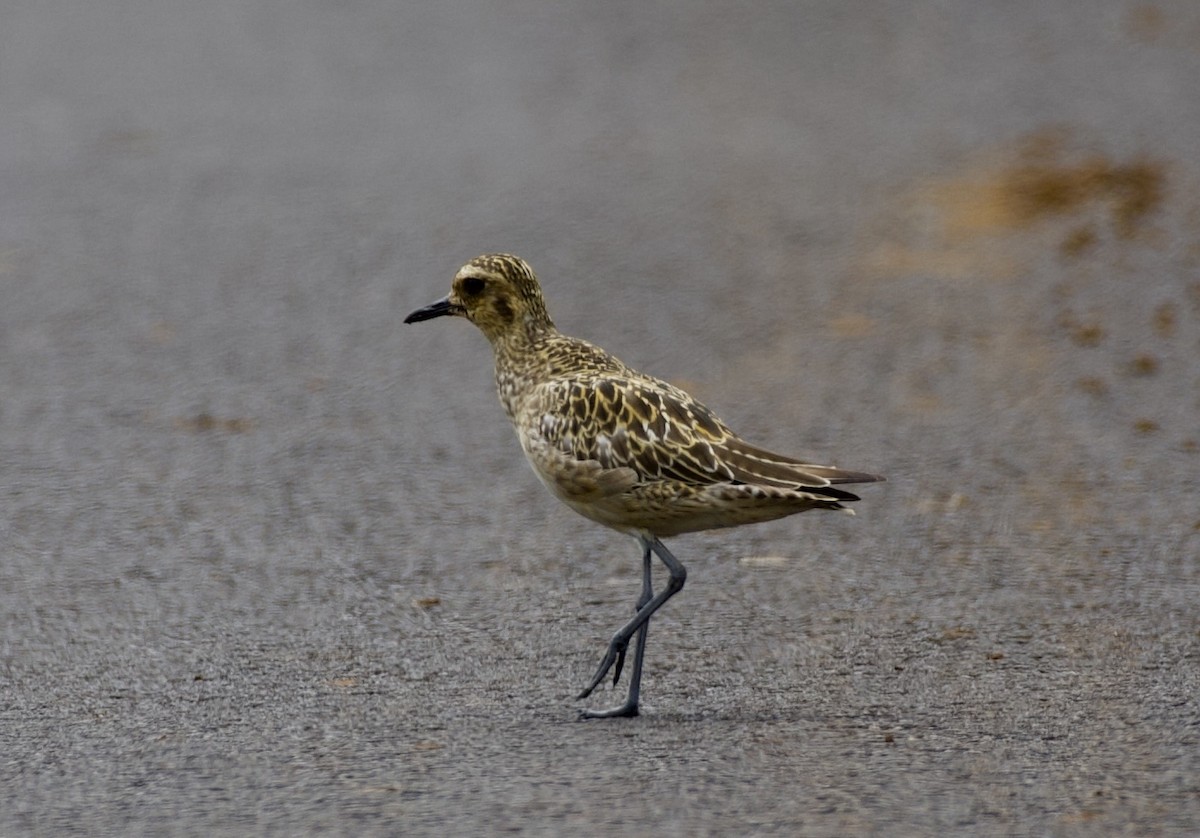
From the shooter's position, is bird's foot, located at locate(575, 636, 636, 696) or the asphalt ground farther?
bird's foot, located at locate(575, 636, 636, 696)

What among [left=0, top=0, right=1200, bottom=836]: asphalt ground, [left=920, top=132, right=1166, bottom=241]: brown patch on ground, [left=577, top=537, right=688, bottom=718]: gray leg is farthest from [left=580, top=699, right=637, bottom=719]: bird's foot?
[left=920, top=132, right=1166, bottom=241]: brown patch on ground

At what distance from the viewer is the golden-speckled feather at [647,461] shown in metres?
5.88

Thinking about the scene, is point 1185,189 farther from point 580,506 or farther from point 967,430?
point 580,506

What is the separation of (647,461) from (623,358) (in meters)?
3.92

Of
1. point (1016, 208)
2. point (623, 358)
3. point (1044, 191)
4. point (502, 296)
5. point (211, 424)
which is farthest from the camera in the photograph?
point (1044, 191)

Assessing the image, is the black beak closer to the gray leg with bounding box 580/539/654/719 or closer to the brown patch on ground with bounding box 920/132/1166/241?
the gray leg with bounding box 580/539/654/719

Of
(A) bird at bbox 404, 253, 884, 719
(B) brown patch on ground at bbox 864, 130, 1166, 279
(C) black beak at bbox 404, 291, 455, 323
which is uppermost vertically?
(B) brown patch on ground at bbox 864, 130, 1166, 279

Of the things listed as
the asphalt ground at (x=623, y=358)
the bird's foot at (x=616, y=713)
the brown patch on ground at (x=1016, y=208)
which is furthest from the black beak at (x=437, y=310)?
the brown patch on ground at (x=1016, y=208)

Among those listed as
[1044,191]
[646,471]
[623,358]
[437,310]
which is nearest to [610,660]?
[646,471]

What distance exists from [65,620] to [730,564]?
2.45 metres

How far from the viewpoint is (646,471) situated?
5.96m

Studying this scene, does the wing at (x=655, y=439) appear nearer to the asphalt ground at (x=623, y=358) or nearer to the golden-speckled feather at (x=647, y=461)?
the golden-speckled feather at (x=647, y=461)

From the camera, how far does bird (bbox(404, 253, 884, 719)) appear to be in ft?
19.2

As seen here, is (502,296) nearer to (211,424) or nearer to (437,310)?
(437,310)
